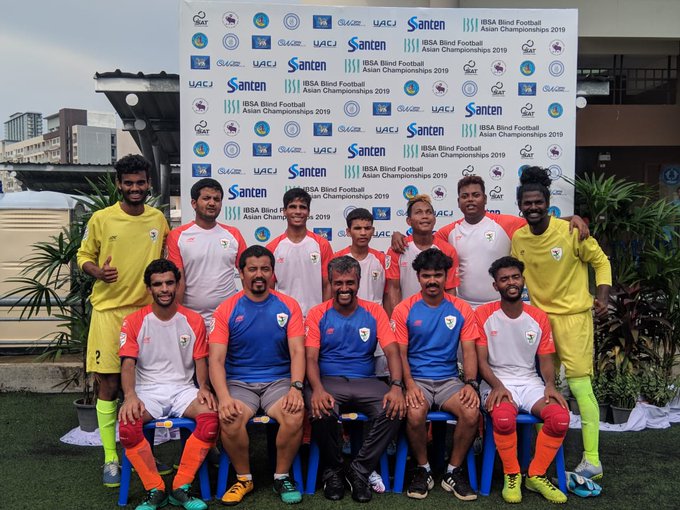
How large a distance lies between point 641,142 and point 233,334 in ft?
27.3

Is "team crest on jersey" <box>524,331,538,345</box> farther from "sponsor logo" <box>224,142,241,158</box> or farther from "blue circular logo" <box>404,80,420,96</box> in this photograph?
"sponsor logo" <box>224,142,241,158</box>

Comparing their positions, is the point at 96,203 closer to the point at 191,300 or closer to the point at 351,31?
the point at 191,300

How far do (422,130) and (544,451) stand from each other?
293 centimetres

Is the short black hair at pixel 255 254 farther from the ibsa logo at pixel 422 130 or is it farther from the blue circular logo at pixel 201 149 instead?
the ibsa logo at pixel 422 130

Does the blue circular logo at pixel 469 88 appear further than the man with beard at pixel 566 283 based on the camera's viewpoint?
Yes

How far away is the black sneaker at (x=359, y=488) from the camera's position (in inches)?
130

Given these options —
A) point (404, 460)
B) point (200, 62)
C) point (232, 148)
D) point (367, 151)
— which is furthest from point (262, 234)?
point (404, 460)

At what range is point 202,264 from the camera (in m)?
3.85

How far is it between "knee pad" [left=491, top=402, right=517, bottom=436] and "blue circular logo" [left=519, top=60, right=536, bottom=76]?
3.18 m

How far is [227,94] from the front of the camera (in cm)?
527

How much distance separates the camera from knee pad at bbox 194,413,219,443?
128 inches

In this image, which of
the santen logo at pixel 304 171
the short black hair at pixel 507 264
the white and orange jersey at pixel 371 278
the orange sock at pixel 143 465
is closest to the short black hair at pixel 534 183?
the short black hair at pixel 507 264

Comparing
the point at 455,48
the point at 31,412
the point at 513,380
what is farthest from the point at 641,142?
the point at 31,412

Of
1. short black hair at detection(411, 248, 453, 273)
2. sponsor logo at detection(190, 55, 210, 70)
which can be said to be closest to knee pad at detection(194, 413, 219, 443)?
short black hair at detection(411, 248, 453, 273)
